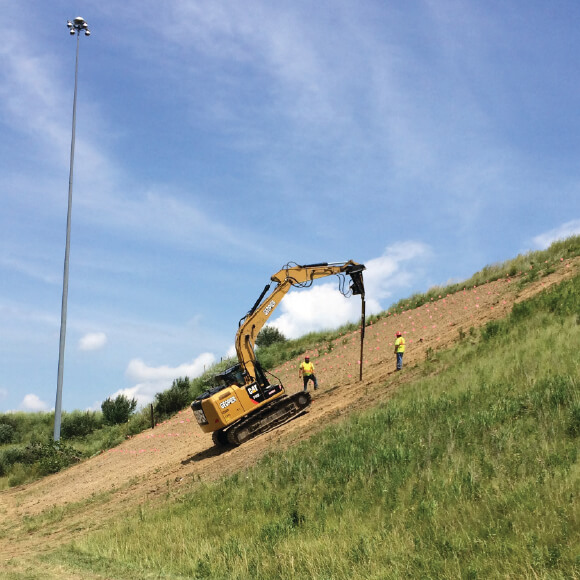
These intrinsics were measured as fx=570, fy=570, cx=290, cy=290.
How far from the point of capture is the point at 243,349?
1983 cm

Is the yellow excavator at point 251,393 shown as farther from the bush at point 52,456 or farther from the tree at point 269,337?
the tree at point 269,337

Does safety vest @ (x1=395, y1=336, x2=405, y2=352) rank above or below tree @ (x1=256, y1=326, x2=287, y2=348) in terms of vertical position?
below

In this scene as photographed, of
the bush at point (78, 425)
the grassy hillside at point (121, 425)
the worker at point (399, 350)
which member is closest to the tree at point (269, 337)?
the grassy hillside at point (121, 425)

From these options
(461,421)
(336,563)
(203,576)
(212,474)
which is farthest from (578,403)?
(212,474)

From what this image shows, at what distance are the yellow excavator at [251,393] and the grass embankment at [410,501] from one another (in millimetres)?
4072

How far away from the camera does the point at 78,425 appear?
36.4 m

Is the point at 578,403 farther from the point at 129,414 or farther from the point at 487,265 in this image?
the point at 129,414

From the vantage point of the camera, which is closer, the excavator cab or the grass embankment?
the grass embankment

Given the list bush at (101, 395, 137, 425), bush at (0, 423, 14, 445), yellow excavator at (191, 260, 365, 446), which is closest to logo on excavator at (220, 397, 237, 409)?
yellow excavator at (191, 260, 365, 446)

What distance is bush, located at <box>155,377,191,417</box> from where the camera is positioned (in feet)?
111

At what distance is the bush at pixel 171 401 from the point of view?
33719mm

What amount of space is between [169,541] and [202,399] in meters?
8.24

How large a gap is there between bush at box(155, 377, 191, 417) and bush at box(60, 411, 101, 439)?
540 cm

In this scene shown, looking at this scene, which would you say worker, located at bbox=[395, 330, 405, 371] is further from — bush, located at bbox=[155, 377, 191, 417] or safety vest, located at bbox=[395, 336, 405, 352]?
bush, located at bbox=[155, 377, 191, 417]
